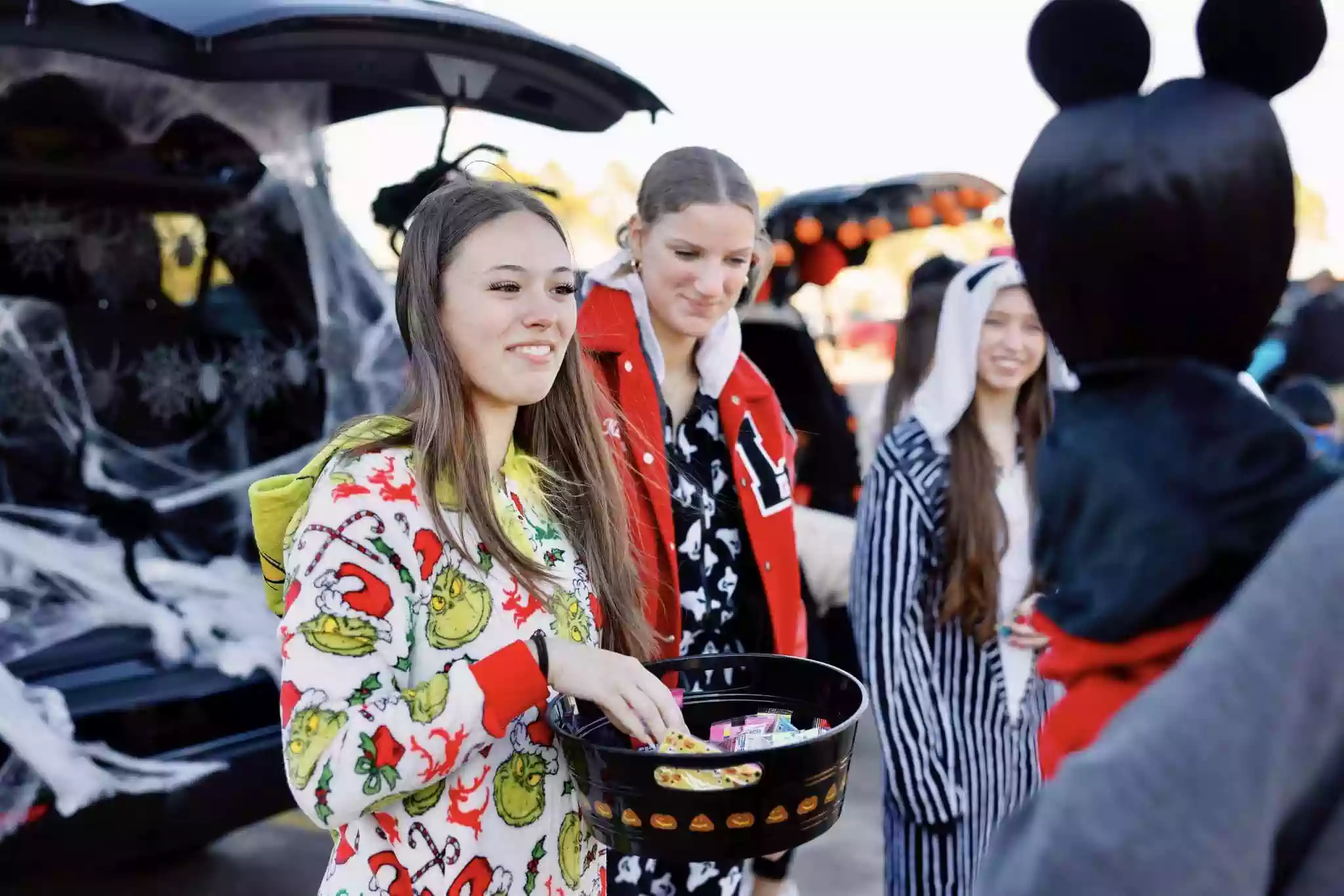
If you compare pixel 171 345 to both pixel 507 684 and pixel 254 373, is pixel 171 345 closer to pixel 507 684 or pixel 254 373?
pixel 254 373

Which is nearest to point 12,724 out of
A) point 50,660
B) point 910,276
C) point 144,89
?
point 50,660

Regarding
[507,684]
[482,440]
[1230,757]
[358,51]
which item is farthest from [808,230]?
[1230,757]

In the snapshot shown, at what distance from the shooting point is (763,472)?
8.29 feet

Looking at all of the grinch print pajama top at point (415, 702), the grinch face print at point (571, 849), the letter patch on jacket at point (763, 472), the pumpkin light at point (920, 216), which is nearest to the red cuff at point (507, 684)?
the grinch print pajama top at point (415, 702)

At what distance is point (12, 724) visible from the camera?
292 cm

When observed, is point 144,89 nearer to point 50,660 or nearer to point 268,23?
point 268,23

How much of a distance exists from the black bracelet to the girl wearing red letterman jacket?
0.79 m

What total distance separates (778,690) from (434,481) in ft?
2.16

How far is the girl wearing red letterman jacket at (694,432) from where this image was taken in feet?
7.73

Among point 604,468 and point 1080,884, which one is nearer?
point 1080,884

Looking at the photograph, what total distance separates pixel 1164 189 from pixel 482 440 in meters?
1.07

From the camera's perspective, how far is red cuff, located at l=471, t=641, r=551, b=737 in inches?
55.6

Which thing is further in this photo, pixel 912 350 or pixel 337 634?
pixel 912 350

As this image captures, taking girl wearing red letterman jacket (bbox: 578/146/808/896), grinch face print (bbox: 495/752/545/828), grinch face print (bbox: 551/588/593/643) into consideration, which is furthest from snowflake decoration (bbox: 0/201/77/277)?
grinch face print (bbox: 495/752/545/828)
